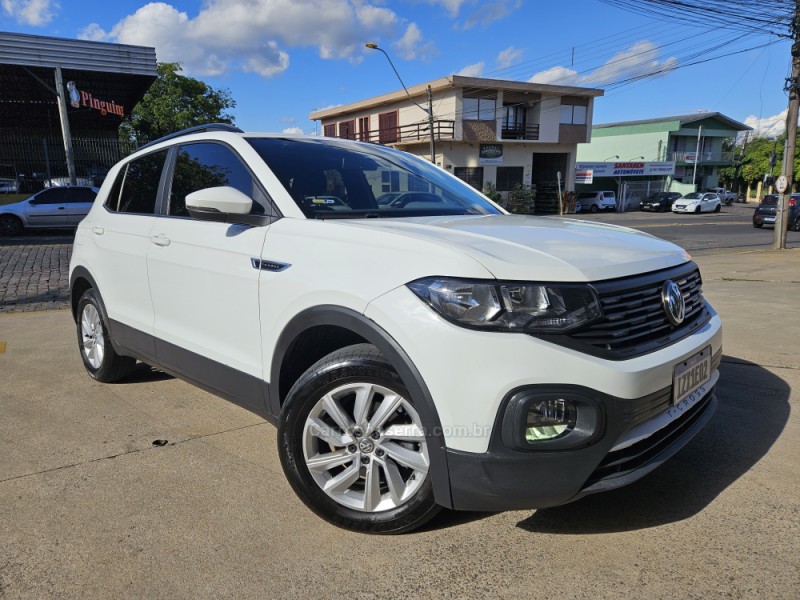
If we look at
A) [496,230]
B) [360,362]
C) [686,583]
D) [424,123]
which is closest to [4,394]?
[360,362]

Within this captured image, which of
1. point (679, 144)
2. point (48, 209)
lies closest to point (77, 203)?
point (48, 209)

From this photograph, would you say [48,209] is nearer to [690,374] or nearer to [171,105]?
[690,374]

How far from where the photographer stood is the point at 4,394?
168 inches

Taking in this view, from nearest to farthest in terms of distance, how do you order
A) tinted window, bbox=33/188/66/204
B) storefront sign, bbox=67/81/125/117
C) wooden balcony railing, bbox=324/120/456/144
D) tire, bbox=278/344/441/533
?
tire, bbox=278/344/441/533
tinted window, bbox=33/188/66/204
storefront sign, bbox=67/81/125/117
wooden balcony railing, bbox=324/120/456/144

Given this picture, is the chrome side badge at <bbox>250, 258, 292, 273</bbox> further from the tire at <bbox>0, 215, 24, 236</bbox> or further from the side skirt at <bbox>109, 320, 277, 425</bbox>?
the tire at <bbox>0, 215, 24, 236</bbox>

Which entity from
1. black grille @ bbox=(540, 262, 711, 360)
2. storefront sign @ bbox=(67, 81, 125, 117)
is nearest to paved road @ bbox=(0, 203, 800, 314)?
storefront sign @ bbox=(67, 81, 125, 117)

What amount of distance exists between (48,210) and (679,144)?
55510 mm

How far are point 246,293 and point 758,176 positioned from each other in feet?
227

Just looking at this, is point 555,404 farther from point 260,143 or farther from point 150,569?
point 260,143

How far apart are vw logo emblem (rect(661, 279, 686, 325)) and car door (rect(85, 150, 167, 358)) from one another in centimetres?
288

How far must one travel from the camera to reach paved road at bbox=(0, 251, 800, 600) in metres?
2.17

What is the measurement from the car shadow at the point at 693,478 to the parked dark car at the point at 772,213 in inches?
1014

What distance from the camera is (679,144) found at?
5653cm

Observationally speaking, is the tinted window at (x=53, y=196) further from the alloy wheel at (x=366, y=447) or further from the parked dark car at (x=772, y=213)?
the parked dark car at (x=772, y=213)
